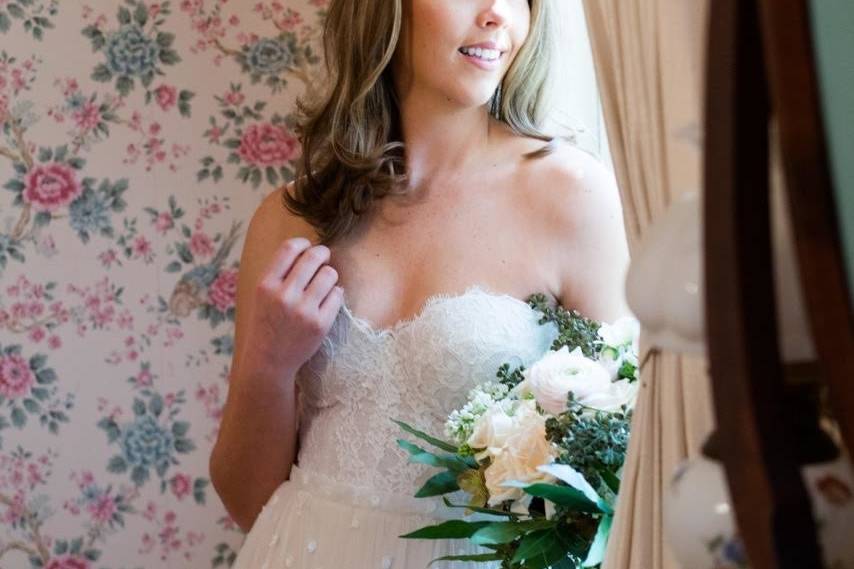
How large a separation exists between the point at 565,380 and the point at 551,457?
8cm

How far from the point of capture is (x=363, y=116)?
1814 mm

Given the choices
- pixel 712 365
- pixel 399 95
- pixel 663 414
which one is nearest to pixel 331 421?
pixel 399 95

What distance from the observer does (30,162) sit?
2.35m

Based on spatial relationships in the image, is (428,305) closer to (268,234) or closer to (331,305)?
(331,305)

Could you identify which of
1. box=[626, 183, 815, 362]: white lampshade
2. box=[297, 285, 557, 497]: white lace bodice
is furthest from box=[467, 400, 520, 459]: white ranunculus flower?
box=[626, 183, 815, 362]: white lampshade

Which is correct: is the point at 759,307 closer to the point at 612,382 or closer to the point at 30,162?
the point at 612,382

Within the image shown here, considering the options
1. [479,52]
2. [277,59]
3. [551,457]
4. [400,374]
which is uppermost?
[277,59]

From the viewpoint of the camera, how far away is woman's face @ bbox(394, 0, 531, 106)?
165cm

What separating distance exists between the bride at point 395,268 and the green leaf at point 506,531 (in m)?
0.36

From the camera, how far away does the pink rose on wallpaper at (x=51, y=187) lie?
7.72 ft

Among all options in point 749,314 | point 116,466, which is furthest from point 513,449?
point 116,466

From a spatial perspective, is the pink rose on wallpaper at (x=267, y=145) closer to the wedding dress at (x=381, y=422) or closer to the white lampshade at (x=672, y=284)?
the wedding dress at (x=381, y=422)

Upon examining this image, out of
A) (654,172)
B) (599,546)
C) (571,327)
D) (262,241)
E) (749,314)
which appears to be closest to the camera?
(749,314)

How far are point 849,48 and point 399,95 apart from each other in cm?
114
